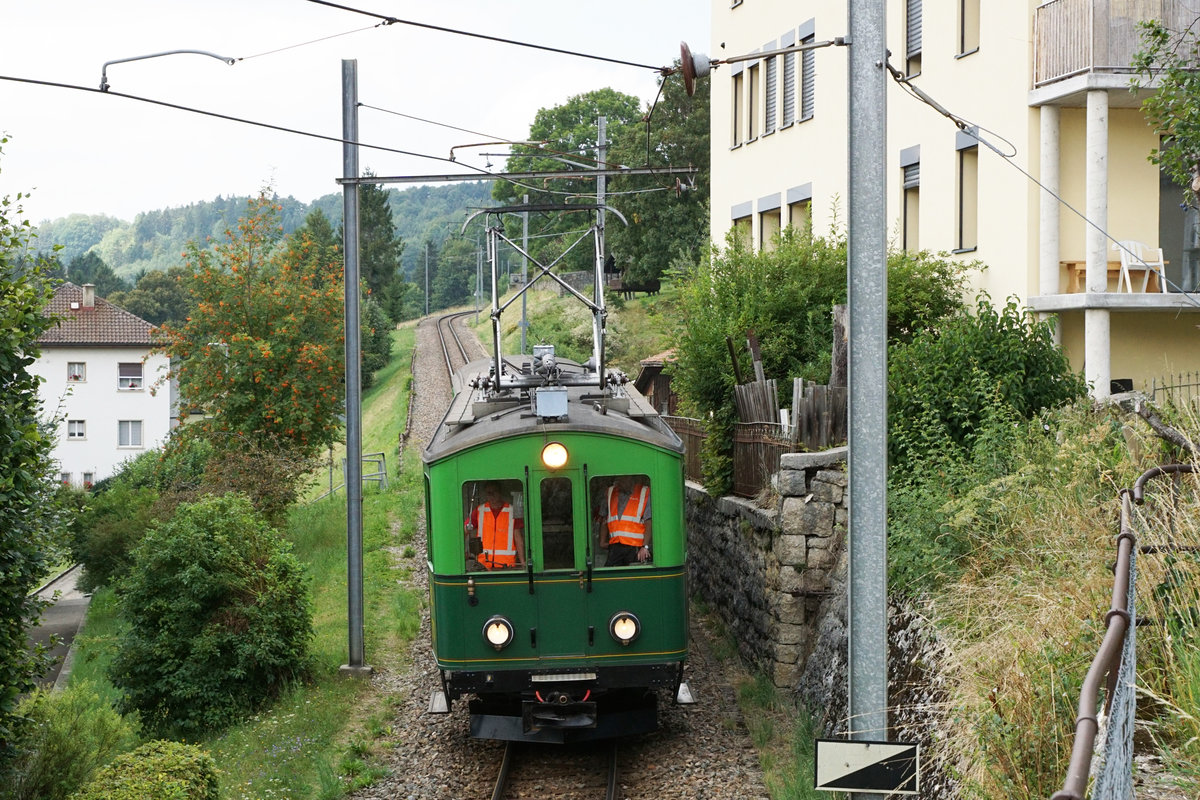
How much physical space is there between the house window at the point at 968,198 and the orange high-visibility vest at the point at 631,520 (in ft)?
30.8

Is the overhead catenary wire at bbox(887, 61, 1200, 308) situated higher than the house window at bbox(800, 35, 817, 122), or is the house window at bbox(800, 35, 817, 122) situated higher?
the house window at bbox(800, 35, 817, 122)

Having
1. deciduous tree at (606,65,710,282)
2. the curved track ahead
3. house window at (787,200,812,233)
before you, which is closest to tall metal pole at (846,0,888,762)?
house window at (787,200,812,233)

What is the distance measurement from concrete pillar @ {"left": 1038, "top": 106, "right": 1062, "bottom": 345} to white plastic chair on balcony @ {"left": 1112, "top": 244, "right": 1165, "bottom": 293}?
810 millimetres

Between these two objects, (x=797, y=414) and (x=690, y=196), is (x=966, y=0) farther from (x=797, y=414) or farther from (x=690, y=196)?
(x=690, y=196)

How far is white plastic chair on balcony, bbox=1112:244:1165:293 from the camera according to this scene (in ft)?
51.0

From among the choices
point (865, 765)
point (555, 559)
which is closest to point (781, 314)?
point (555, 559)

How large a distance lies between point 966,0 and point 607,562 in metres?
11.5

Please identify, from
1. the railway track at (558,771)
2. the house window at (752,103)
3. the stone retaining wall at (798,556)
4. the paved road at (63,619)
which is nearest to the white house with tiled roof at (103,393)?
the paved road at (63,619)

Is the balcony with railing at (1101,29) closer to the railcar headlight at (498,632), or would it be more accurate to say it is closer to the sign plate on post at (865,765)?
the railcar headlight at (498,632)

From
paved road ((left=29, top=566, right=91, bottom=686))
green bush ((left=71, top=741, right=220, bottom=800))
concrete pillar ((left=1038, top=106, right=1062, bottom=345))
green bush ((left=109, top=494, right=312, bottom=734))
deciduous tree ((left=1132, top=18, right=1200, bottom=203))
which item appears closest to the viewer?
green bush ((left=71, top=741, right=220, bottom=800))

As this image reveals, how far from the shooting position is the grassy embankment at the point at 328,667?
10406 mm

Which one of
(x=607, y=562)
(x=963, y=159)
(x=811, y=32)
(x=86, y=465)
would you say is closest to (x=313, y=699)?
(x=607, y=562)

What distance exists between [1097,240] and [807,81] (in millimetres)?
8516

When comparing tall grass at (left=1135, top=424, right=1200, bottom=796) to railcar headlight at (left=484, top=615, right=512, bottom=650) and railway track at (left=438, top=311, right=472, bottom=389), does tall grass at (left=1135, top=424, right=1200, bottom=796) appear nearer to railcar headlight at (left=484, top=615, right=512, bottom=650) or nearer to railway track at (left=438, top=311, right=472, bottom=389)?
railcar headlight at (left=484, top=615, right=512, bottom=650)
